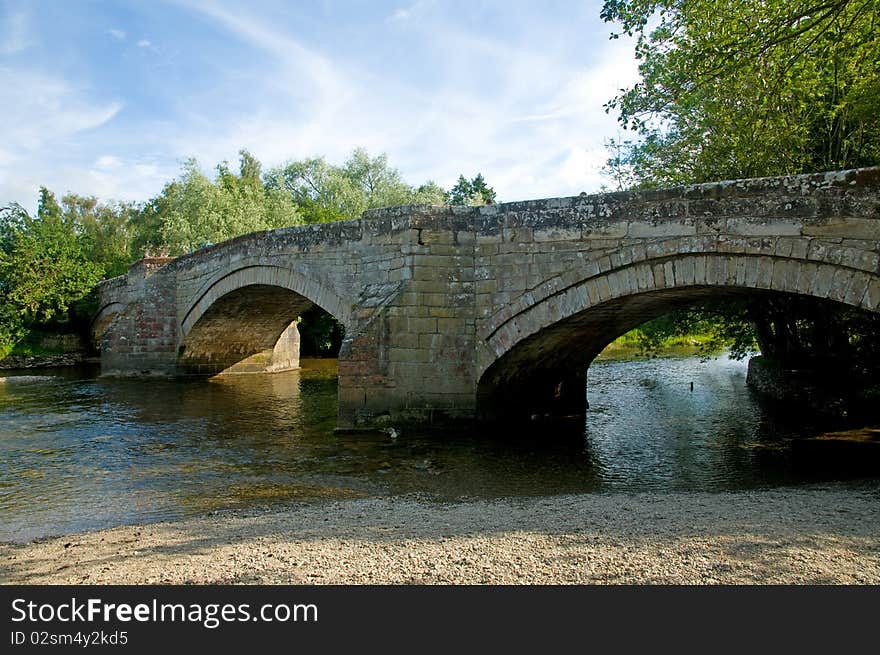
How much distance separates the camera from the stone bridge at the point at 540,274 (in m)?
6.34

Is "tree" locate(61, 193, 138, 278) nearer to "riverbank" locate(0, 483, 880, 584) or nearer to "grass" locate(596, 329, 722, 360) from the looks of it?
"grass" locate(596, 329, 722, 360)

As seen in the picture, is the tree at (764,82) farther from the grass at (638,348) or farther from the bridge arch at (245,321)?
the grass at (638,348)

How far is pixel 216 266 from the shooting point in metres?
15.2

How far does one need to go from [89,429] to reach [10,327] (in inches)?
584

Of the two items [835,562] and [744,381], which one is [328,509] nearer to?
[835,562]

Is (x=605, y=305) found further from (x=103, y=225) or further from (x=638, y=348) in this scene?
(x=103, y=225)

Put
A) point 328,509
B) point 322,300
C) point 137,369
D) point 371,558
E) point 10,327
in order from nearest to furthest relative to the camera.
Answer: point 371,558 < point 328,509 < point 322,300 < point 137,369 < point 10,327

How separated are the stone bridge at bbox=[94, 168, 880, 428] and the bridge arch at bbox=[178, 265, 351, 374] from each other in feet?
2.61

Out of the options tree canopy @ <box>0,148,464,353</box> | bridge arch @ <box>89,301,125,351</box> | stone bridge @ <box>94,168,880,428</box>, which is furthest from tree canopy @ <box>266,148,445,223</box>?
stone bridge @ <box>94,168,880,428</box>

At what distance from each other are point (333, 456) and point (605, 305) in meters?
3.61

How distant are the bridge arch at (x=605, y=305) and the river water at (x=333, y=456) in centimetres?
67

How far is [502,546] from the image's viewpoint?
3873 mm

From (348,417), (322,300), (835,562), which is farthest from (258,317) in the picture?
(835,562)

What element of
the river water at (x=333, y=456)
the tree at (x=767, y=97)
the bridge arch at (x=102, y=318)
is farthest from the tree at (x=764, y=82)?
the bridge arch at (x=102, y=318)
